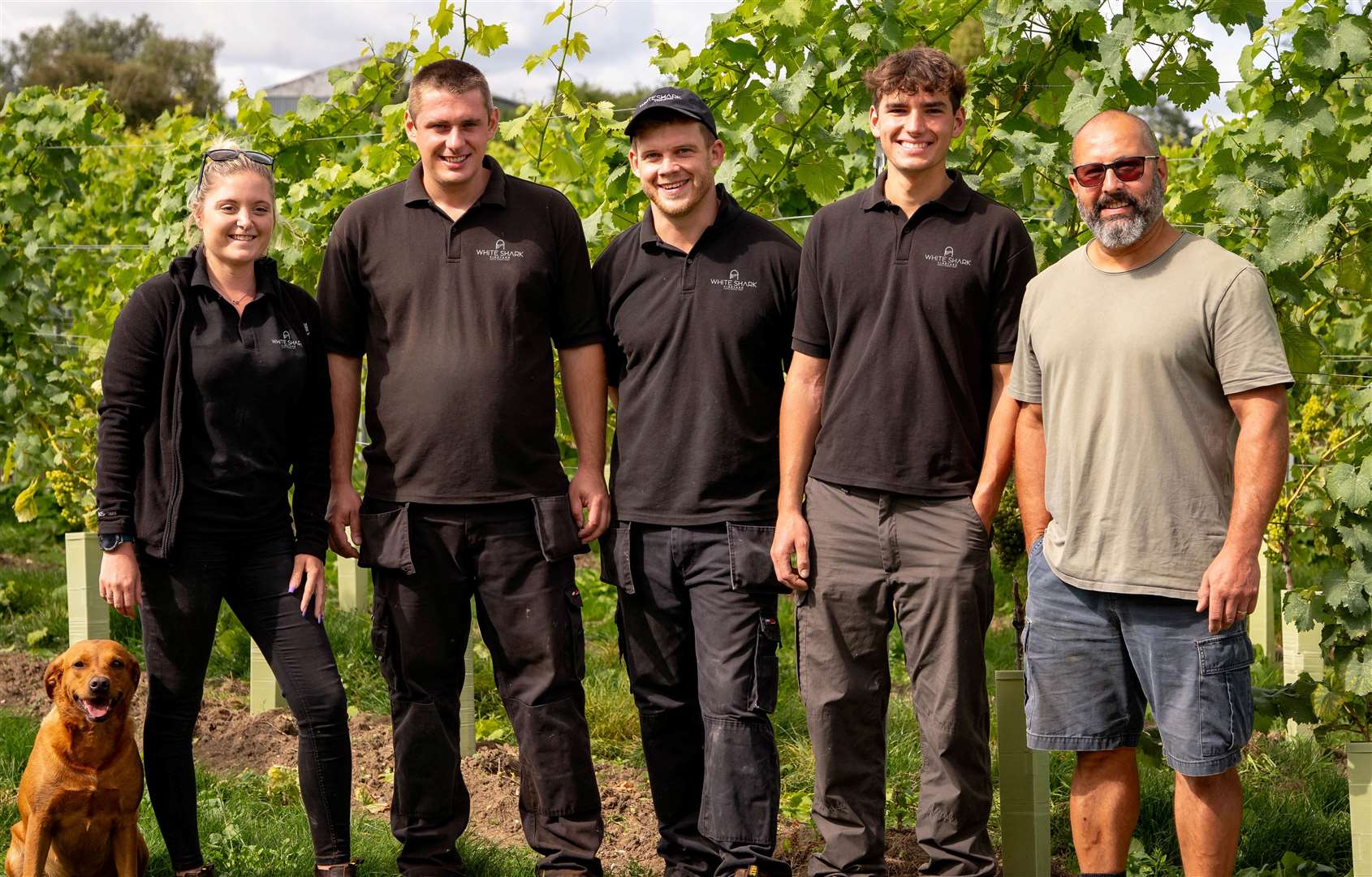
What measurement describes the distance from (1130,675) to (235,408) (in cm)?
234

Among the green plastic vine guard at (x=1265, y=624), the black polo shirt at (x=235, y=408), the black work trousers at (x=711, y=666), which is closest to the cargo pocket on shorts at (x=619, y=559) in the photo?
the black work trousers at (x=711, y=666)

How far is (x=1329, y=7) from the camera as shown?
363 centimetres

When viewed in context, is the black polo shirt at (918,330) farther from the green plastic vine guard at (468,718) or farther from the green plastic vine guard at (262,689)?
the green plastic vine guard at (262,689)

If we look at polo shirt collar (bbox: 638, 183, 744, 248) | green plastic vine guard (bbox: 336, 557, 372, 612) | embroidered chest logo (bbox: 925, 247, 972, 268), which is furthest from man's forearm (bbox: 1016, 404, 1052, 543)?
green plastic vine guard (bbox: 336, 557, 372, 612)

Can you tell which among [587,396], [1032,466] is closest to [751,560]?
[587,396]

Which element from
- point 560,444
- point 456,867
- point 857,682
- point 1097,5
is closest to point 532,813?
point 456,867

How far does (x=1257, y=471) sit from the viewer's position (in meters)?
3.08

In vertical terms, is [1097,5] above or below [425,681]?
above

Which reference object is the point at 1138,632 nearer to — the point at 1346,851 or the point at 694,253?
the point at 694,253

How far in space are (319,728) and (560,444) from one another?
2.33m

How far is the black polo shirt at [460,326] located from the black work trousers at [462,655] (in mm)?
108

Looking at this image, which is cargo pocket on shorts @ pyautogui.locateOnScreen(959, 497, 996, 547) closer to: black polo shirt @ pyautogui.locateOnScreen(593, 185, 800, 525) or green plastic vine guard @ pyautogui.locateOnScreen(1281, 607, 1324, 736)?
black polo shirt @ pyautogui.locateOnScreen(593, 185, 800, 525)

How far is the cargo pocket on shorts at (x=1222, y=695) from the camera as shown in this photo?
10.4ft

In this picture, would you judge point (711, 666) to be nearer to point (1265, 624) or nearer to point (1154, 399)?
point (1154, 399)
